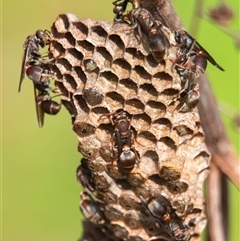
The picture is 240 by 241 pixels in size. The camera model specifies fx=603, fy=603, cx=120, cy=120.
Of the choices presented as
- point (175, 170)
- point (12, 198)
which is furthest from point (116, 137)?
point (12, 198)

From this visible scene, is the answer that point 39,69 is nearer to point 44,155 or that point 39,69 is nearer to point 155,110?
point 155,110

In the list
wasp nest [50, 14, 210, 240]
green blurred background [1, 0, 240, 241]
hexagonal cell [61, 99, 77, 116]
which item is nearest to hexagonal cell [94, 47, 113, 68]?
wasp nest [50, 14, 210, 240]

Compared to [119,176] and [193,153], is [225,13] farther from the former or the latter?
[119,176]

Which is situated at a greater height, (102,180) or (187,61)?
(187,61)

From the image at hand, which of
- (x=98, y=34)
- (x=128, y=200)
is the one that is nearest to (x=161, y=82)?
(x=98, y=34)

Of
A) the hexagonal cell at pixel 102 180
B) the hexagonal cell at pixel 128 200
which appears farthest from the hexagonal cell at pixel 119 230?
the hexagonal cell at pixel 102 180
